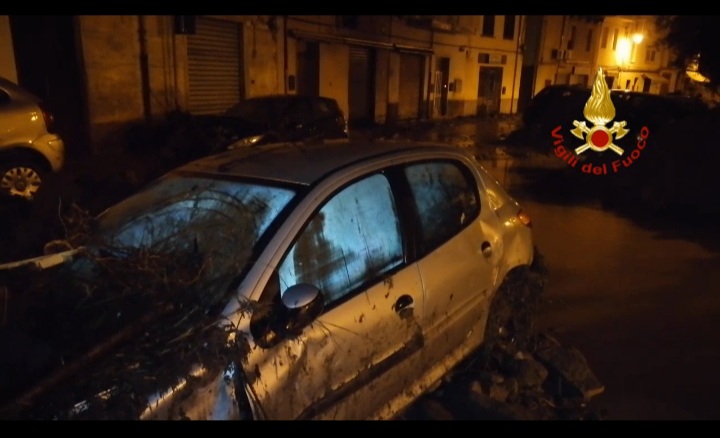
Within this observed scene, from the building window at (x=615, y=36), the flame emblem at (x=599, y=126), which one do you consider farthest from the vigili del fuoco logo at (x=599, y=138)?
the building window at (x=615, y=36)

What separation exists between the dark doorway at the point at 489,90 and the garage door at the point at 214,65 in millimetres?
16603

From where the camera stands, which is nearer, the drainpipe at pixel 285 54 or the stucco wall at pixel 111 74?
the stucco wall at pixel 111 74

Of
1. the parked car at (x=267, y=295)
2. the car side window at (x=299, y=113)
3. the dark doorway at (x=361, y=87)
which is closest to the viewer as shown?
the parked car at (x=267, y=295)

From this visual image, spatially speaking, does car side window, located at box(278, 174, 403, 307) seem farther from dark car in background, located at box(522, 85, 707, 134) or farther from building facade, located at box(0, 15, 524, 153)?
dark car in background, located at box(522, 85, 707, 134)

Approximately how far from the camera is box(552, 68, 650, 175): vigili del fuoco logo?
36.8 feet

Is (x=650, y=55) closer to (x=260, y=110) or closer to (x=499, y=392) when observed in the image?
(x=260, y=110)

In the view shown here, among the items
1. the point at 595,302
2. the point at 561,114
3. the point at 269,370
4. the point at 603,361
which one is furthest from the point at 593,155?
the point at 269,370

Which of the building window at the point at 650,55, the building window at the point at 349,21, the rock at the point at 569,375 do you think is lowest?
the rock at the point at 569,375

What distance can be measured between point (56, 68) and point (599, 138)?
11781mm

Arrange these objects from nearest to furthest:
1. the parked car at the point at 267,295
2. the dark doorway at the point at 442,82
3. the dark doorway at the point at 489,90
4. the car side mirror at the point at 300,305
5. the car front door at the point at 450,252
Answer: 1. the parked car at the point at 267,295
2. the car side mirror at the point at 300,305
3. the car front door at the point at 450,252
4. the dark doorway at the point at 442,82
5. the dark doorway at the point at 489,90

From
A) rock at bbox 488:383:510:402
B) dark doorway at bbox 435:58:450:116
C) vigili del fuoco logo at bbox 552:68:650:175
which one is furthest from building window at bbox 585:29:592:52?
rock at bbox 488:383:510:402

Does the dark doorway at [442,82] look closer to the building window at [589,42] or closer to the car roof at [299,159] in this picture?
the building window at [589,42]

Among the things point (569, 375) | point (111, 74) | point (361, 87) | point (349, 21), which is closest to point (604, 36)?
point (361, 87)

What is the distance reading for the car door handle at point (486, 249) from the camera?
3.45 metres
